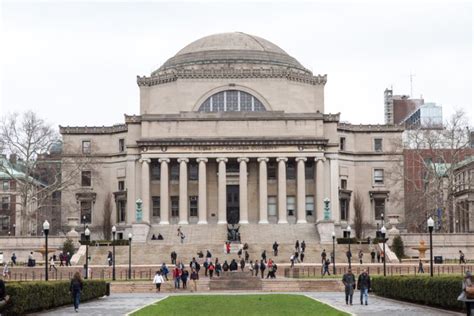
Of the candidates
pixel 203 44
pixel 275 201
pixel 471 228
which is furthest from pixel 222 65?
pixel 471 228

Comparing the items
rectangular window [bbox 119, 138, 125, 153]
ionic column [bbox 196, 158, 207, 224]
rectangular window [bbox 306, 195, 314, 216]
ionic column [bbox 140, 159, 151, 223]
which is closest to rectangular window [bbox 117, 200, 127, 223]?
ionic column [bbox 140, 159, 151, 223]

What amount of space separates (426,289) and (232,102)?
69.5 metres

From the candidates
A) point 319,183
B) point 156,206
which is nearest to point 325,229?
point 319,183

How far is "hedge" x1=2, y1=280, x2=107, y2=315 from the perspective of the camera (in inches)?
1446

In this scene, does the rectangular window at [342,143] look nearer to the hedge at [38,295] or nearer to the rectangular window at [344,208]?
the rectangular window at [344,208]

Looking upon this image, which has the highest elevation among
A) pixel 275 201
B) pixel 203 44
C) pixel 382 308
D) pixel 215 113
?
pixel 203 44

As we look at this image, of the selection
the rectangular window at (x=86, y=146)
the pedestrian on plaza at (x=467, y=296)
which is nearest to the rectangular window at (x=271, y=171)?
the rectangular window at (x=86, y=146)

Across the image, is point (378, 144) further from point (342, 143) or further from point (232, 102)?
point (232, 102)

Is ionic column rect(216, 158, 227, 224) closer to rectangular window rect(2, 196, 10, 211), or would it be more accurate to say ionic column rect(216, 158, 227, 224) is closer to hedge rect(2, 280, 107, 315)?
rectangular window rect(2, 196, 10, 211)

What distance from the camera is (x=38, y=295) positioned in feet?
132

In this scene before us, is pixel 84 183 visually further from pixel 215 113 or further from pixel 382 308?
pixel 382 308

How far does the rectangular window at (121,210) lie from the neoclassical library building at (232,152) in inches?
4.4

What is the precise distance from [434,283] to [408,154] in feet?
271

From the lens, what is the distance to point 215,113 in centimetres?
10481
